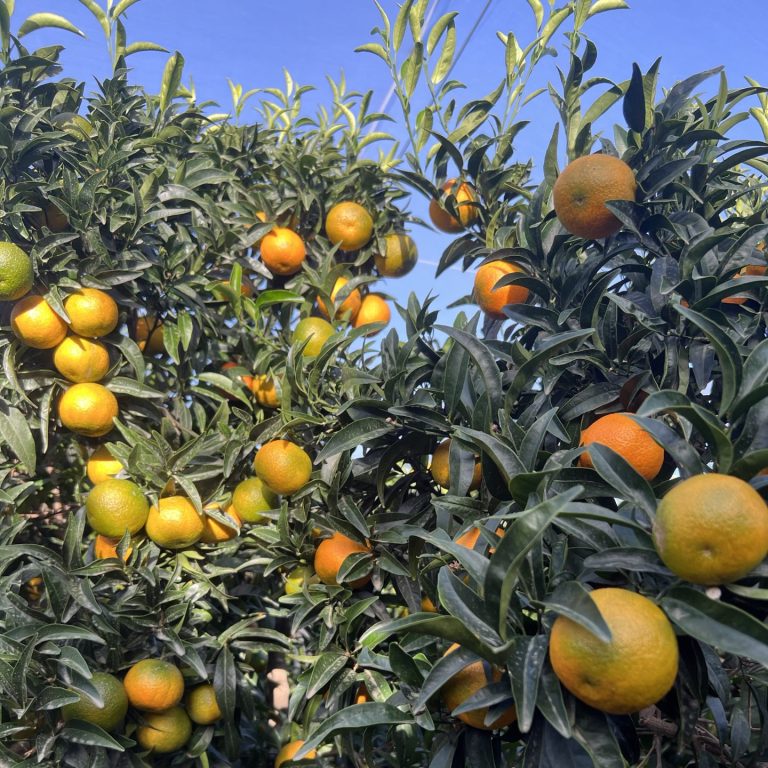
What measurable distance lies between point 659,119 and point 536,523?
35.7 inches

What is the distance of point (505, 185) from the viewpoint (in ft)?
5.51

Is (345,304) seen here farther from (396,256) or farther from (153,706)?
(153,706)

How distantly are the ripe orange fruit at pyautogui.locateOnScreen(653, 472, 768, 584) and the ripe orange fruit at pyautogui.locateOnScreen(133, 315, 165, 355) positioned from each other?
162 cm

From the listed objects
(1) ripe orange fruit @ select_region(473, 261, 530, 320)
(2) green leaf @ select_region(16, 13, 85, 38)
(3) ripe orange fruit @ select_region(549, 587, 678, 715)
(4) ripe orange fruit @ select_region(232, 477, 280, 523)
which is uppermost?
(2) green leaf @ select_region(16, 13, 85, 38)

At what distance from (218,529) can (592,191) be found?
1163mm

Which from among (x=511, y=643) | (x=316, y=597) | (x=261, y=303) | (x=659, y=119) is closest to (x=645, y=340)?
(x=659, y=119)

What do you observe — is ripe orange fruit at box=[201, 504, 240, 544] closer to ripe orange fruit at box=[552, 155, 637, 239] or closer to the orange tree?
the orange tree

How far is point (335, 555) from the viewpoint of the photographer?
4.59 ft

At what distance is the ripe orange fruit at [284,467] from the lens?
1.50 metres

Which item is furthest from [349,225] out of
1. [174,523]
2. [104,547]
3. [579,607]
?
[579,607]

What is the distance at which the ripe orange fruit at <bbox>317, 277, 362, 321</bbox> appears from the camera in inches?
80.9

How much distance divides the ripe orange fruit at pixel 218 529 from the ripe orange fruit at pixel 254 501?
0.14ft

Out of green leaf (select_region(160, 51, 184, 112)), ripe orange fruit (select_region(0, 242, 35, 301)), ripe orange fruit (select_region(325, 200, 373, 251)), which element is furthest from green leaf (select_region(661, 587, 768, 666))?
green leaf (select_region(160, 51, 184, 112))

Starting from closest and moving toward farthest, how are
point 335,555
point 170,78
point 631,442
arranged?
point 631,442
point 335,555
point 170,78
